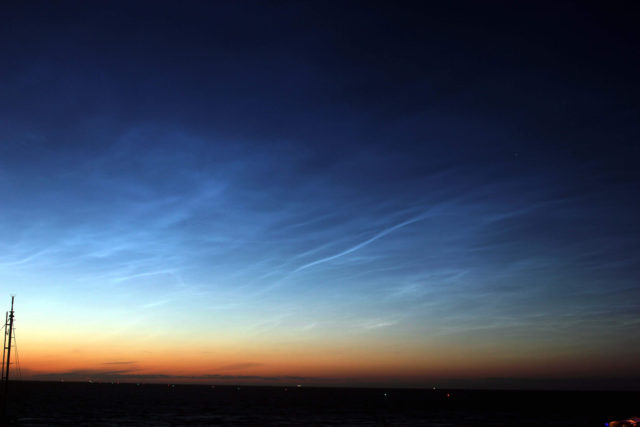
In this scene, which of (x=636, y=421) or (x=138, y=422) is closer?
(x=636, y=421)

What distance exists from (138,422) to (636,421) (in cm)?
9364

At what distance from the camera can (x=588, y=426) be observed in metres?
98.6

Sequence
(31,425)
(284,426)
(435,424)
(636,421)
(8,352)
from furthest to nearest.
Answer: (435,424) → (284,426) → (31,425) → (636,421) → (8,352)

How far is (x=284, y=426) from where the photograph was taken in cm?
10400

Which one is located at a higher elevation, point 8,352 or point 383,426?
point 8,352

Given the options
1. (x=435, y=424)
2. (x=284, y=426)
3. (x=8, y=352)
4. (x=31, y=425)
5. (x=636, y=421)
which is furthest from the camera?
(x=435, y=424)

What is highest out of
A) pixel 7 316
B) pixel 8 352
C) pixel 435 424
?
pixel 7 316

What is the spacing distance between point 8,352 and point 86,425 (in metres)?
45.0

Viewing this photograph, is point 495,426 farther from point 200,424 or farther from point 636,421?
point 200,424

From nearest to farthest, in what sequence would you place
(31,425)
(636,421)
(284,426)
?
(636,421) → (31,425) → (284,426)

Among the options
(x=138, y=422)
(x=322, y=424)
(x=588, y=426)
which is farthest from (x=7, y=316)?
(x=588, y=426)

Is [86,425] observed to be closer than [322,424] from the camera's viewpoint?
Yes

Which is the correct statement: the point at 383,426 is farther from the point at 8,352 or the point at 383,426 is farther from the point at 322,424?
the point at 8,352

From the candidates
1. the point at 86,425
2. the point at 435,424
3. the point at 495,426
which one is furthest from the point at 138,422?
the point at 495,426
